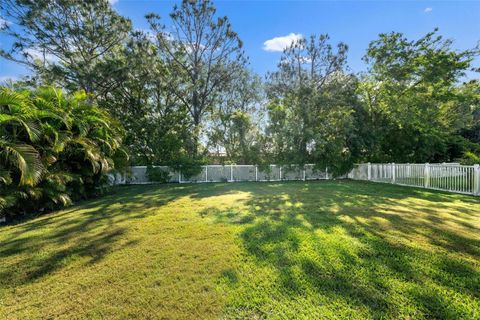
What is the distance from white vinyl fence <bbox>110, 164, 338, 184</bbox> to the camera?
39.0 ft

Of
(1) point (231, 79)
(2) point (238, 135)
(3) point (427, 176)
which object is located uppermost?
(1) point (231, 79)

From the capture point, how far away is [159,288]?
2270mm

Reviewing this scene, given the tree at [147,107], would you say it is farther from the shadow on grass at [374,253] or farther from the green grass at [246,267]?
the shadow on grass at [374,253]

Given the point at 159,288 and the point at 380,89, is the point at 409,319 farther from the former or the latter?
the point at 380,89

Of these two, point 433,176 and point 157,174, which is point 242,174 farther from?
point 433,176

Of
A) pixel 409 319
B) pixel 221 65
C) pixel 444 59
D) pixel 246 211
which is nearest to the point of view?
pixel 409 319

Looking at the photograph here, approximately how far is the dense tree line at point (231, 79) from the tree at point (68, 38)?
0.16ft

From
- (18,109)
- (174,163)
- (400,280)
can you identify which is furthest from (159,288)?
(174,163)

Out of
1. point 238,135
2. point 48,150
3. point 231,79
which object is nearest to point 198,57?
point 231,79

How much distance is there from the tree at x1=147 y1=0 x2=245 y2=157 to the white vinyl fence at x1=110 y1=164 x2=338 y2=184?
1.89m

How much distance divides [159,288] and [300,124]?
431 inches

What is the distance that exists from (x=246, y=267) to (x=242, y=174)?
32.0 ft

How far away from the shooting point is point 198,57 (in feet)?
48.1

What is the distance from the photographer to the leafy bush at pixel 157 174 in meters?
11.6
